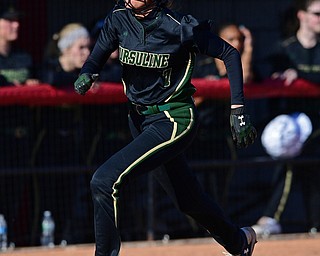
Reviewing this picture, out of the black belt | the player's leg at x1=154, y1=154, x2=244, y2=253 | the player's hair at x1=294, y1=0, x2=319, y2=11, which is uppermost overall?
the player's hair at x1=294, y1=0, x2=319, y2=11

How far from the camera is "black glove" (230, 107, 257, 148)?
549 centimetres

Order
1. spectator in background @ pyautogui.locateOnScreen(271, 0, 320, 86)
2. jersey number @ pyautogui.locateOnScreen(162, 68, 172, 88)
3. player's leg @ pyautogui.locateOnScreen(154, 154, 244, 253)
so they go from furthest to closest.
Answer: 1. spectator in background @ pyautogui.locateOnScreen(271, 0, 320, 86)
2. player's leg @ pyautogui.locateOnScreen(154, 154, 244, 253)
3. jersey number @ pyautogui.locateOnScreen(162, 68, 172, 88)

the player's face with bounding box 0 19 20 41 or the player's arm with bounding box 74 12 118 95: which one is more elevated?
the player's face with bounding box 0 19 20 41

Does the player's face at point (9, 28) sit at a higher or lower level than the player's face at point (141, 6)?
higher

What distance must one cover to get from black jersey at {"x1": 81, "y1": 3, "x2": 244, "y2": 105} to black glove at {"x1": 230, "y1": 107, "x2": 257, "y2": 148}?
68mm

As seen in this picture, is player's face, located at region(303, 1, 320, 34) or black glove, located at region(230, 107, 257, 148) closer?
black glove, located at region(230, 107, 257, 148)

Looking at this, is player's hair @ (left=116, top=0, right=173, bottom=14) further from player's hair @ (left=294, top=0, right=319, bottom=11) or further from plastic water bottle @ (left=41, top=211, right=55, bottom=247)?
player's hair @ (left=294, top=0, right=319, bottom=11)

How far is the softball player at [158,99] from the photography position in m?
5.45

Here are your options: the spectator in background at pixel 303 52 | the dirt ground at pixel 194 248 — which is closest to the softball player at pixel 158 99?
the dirt ground at pixel 194 248

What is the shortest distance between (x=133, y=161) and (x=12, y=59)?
301 cm

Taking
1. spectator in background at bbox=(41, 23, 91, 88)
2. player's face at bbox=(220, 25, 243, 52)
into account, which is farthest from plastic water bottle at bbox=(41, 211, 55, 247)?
player's face at bbox=(220, 25, 243, 52)

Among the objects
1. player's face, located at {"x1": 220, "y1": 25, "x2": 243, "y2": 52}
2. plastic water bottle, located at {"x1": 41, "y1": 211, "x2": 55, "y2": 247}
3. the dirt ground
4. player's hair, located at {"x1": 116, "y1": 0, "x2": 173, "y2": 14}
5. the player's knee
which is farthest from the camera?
player's face, located at {"x1": 220, "y1": 25, "x2": 243, "y2": 52}

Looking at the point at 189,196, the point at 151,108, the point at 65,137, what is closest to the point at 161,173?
the point at 189,196

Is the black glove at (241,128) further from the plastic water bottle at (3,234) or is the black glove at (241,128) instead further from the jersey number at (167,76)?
the plastic water bottle at (3,234)
